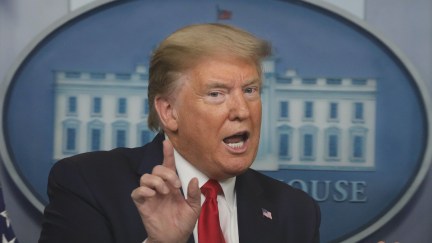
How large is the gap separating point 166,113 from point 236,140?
21cm

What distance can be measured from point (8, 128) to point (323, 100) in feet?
3.24

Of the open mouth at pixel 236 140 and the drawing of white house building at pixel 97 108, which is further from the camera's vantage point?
the drawing of white house building at pixel 97 108

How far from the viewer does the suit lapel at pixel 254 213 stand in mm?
2029

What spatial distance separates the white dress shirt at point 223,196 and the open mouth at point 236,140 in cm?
14

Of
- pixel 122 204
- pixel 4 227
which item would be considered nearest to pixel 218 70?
pixel 122 204

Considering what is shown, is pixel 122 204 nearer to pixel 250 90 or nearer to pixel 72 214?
pixel 72 214

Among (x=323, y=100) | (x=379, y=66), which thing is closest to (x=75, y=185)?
(x=323, y=100)

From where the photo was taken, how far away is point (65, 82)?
2.40 meters

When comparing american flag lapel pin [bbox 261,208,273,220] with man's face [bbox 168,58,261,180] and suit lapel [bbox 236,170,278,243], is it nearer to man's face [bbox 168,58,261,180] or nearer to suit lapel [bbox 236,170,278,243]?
suit lapel [bbox 236,170,278,243]

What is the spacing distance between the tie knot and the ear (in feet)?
0.54

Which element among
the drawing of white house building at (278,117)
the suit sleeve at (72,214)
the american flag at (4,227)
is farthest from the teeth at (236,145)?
the american flag at (4,227)

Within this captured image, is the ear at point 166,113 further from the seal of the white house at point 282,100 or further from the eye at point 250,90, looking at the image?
the seal of the white house at point 282,100

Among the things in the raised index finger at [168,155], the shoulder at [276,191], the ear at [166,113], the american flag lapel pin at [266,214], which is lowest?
the american flag lapel pin at [266,214]

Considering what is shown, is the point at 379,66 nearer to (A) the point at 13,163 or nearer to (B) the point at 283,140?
(B) the point at 283,140
